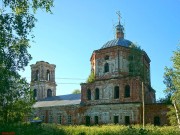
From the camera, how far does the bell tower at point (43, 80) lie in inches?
1608

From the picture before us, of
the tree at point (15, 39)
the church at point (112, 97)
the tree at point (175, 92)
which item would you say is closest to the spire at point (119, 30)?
the church at point (112, 97)

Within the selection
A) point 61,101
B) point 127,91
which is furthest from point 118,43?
point 61,101

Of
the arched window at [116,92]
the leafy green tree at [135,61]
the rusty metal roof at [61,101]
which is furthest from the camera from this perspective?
the rusty metal roof at [61,101]

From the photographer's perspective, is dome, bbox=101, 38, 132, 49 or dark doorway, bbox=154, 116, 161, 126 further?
dome, bbox=101, 38, 132, 49

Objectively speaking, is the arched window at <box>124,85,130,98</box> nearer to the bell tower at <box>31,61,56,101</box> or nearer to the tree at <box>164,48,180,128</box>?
the tree at <box>164,48,180,128</box>

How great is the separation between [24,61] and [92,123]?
15759 millimetres

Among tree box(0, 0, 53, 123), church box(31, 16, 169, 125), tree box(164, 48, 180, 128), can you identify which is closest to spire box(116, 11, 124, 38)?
church box(31, 16, 169, 125)

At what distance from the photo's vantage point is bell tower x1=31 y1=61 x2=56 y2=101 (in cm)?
4084

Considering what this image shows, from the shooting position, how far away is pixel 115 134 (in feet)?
56.1

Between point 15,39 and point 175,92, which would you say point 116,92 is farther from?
point 15,39

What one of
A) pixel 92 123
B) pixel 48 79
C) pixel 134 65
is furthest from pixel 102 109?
pixel 48 79

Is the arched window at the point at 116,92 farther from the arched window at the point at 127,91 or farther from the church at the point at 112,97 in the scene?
the arched window at the point at 127,91

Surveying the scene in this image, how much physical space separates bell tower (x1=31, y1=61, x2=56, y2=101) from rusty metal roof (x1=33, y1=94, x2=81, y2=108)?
175cm

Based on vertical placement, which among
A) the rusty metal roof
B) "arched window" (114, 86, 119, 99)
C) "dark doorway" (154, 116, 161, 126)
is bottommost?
"dark doorway" (154, 116, 161, 126)
